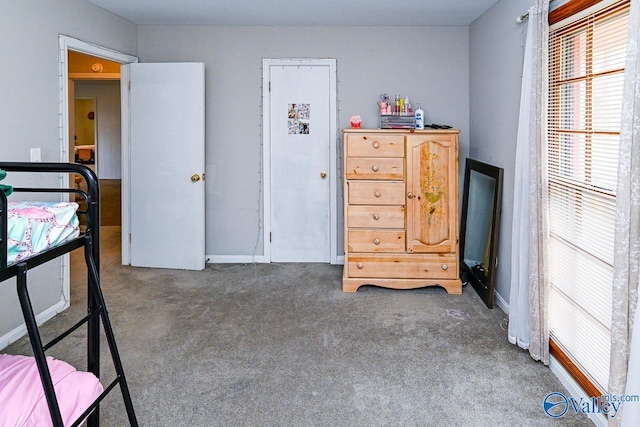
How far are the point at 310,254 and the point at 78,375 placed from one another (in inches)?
130

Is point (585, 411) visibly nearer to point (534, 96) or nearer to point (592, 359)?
point (592, 359)

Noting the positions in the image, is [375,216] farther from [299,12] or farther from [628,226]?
[628,226]

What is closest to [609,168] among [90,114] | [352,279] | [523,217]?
[523,217]

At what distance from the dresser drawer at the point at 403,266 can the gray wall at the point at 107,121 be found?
24.0ft

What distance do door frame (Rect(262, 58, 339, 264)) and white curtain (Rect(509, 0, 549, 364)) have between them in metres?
2.28

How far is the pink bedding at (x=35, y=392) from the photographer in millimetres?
1483

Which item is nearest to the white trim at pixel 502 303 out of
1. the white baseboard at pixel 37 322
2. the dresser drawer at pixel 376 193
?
the dresser drawer at pixel 376 193

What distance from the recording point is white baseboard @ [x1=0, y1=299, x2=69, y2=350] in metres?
2.96

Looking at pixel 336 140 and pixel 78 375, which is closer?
pixel 78 375

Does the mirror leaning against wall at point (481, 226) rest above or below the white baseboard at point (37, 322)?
above

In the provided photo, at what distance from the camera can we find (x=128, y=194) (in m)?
4.74

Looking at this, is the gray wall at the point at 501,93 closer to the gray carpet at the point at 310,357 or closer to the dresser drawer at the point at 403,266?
the dresser drawer at the point at 403,266

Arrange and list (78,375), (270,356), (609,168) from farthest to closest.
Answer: (270,356)
(609,168)
(78,375)

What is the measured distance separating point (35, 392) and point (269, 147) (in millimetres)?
3535
